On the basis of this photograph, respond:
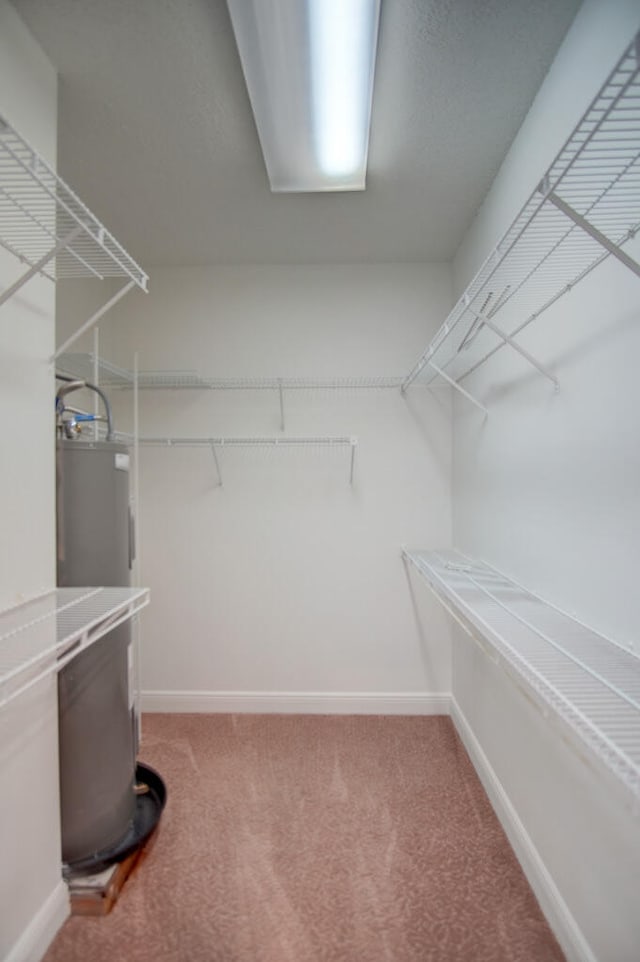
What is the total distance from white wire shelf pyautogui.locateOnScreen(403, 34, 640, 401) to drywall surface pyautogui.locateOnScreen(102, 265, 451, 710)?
0.79 metres

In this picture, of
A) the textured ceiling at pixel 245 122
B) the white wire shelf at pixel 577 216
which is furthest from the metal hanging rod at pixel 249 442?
the textured ceiling at pixel 245 122

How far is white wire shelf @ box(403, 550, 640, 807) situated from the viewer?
0.67m

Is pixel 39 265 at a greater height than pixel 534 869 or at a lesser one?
greater

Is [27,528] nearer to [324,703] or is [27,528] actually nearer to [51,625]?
[51,625]

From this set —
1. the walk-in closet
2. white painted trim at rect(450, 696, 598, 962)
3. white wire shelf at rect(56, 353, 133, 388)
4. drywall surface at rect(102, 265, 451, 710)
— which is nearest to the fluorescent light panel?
the walk-in closet

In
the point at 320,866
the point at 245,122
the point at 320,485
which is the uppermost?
the point at 245,122

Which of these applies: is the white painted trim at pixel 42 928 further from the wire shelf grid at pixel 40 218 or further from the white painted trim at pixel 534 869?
the wire shelf grid at pixel 40 218

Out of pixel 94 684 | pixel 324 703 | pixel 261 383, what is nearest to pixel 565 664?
pixel 94 684

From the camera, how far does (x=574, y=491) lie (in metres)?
1.21

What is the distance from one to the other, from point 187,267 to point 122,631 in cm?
198

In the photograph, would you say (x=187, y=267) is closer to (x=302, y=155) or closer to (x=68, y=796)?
(x=302, y=155)

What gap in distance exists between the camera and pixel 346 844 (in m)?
1.55

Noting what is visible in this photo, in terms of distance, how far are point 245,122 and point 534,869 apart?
261 cm

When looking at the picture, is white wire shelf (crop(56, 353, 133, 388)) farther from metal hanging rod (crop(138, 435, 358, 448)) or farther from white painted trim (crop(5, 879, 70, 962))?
white painted trim (crop(5, 879, 70, 962))
